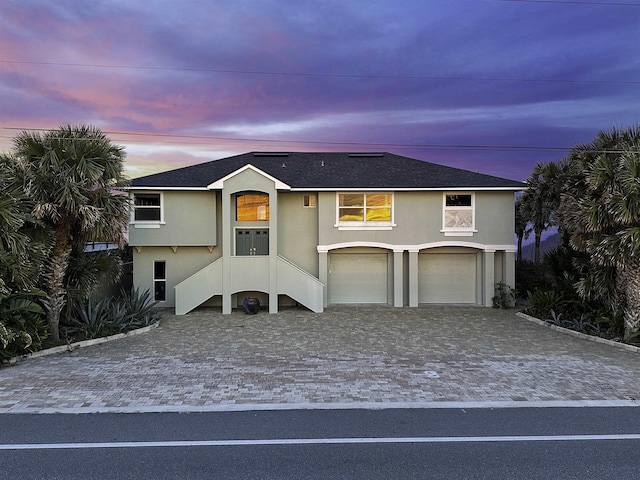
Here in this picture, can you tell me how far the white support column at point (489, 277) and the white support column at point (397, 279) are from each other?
358cm

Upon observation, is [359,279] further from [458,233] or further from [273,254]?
[458,233]

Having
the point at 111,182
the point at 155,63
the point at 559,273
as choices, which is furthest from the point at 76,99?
the point at 559,273

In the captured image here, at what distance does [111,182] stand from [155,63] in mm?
6408

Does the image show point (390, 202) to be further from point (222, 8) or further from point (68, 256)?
point (68, 256)

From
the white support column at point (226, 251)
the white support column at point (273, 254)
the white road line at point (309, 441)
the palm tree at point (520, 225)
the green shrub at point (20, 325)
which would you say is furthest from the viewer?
the palm tree at point (520, 225)

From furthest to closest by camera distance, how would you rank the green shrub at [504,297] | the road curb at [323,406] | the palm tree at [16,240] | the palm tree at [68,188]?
1. the green shrub at [504,297]
2. the palm tree at [68,188]
3. the palm tree at [16,240]
4. the road curb at [323,406]

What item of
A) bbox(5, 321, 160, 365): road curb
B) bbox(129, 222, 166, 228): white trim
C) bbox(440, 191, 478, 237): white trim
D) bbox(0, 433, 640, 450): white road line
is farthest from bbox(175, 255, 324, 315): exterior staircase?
bbox(0, 433, 640, 450): white road line

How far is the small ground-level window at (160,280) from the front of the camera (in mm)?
17248

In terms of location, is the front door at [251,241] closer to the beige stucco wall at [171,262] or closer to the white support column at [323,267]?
the beige stucco wall at [171,262]

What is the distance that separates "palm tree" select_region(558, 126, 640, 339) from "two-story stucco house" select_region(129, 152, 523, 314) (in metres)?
4.55

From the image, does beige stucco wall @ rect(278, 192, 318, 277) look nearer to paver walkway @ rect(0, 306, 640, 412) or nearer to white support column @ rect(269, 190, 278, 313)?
white support column @ rect(269, 190, 278, 313)

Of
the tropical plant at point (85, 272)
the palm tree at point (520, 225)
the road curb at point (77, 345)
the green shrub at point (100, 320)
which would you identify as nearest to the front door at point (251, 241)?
the green shrub at point (100, 320)

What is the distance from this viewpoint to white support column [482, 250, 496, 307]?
56.6 ft

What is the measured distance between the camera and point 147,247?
1705cm
